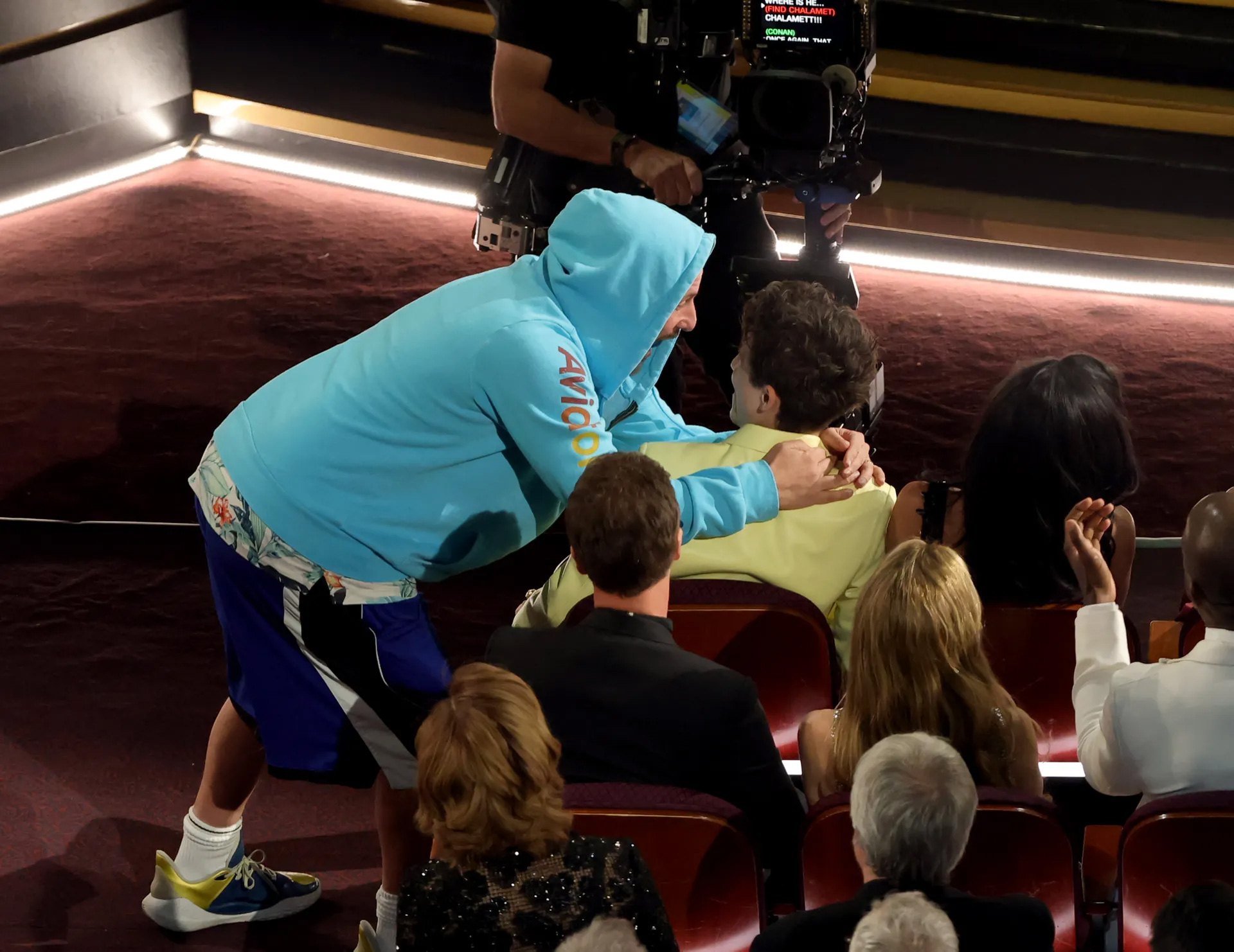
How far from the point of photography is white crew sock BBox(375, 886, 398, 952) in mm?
1990

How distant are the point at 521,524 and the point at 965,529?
0.69 metres

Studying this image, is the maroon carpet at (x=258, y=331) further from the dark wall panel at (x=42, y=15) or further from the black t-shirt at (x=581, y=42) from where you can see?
the black t-shirt at (x=581, y=42)

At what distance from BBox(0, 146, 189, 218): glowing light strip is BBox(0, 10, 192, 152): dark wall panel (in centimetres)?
17

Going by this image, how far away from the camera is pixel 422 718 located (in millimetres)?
1957

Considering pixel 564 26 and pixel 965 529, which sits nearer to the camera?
pixel 965 529

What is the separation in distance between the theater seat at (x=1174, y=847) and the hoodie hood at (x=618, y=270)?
0.87m

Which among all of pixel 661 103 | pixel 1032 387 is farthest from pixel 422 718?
pixel 661 103

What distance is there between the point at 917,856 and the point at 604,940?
0.42 m

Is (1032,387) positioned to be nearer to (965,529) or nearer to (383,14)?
(965,529)

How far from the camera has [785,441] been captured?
208cm

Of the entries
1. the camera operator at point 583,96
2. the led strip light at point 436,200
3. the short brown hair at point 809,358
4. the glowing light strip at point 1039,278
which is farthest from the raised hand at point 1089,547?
the glowing light strip at point 1039,278

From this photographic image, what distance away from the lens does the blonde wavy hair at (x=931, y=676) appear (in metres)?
1.64

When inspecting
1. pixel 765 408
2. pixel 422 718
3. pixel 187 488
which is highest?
pixel 765 408

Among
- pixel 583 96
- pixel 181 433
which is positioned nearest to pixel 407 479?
pixel 583 96
